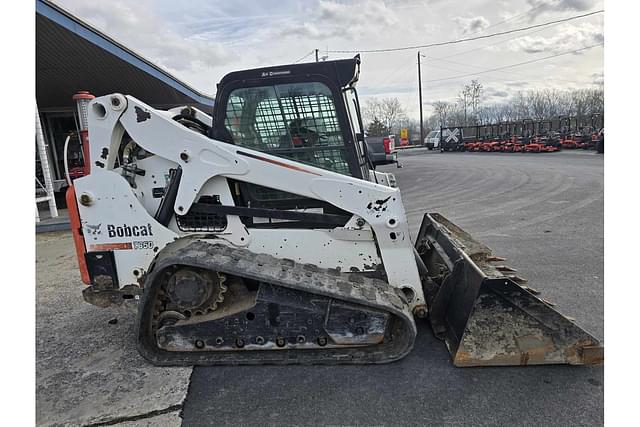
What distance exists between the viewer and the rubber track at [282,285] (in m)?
2.93

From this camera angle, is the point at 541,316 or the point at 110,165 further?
the point at 110,165

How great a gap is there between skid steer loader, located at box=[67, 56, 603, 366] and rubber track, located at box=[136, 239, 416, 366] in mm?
12

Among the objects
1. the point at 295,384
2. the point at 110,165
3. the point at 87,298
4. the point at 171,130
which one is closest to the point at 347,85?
the point at 171,130

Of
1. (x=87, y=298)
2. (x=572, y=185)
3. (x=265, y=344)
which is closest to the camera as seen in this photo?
(x=265, y=344)

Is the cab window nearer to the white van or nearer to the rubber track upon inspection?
the rubber track

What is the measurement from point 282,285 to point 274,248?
1.73ft

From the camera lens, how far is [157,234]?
3324 millimetres

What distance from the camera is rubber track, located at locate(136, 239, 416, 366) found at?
2.93m

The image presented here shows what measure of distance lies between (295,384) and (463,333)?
123 cm

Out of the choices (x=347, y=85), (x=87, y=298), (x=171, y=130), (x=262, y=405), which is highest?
(x=347, y=85)

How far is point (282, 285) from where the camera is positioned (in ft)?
9.61

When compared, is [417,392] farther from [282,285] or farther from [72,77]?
[72,77]

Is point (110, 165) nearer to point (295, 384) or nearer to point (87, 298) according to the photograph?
point (87, 298)

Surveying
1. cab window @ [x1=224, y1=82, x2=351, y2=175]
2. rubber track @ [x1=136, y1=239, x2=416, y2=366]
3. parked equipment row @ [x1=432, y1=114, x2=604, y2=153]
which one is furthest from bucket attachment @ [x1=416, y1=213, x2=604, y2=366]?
parked equipment row @ [x1=432, y1=114, x2=604, y2=153]
